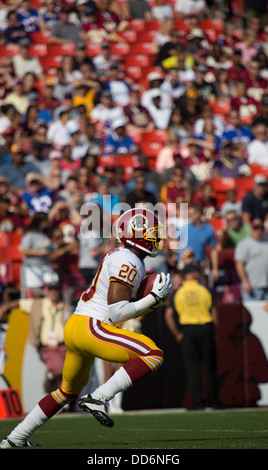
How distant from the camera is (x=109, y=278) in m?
6.39

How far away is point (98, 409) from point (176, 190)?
25.2ft

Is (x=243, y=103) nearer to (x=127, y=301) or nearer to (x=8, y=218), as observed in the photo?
(x=8, y=218)

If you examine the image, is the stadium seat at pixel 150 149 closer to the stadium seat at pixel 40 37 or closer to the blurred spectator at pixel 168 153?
the blurred spectator at pixel 168 153

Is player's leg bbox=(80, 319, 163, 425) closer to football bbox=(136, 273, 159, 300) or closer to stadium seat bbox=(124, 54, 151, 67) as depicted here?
football bbox=(136, 273, 159, 300)

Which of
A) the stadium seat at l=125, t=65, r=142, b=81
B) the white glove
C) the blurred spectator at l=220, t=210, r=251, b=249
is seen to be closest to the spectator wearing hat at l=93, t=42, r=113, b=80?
the stadium seat at l=125, t=65, r=142, b=81

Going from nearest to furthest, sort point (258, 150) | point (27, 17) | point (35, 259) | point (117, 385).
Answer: point (117, 385) < point (35, 259) < point (258, 150) < point (27, 17)

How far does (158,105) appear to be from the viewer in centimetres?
1636

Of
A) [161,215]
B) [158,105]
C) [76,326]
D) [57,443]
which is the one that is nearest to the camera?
[76,326]

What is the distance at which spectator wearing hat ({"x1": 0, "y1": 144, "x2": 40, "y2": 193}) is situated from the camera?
14094 millimetres

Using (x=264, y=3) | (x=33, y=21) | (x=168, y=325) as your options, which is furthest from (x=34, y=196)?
(x=264, y=3)

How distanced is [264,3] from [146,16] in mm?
3075

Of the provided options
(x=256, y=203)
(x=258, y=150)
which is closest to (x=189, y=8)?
(x=258, y=150)

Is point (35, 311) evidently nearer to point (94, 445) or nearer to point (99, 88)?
point (94, 445)

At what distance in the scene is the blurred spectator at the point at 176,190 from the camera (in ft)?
43.9
